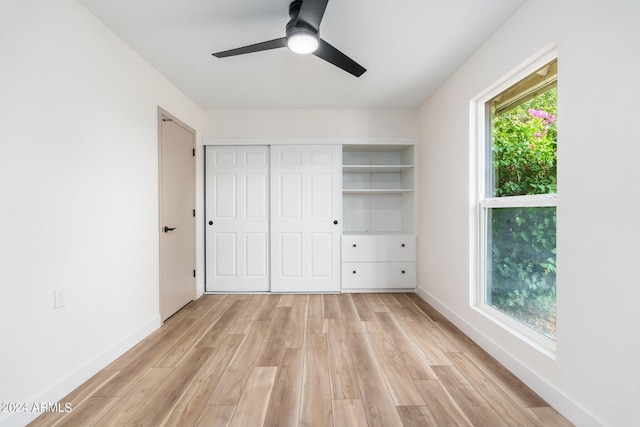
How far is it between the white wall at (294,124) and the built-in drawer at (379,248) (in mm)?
1363

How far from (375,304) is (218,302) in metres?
1.86

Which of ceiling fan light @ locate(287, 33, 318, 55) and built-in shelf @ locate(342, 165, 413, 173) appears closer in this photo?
ceiling fan light @ locate(287, 33, 318, 55)

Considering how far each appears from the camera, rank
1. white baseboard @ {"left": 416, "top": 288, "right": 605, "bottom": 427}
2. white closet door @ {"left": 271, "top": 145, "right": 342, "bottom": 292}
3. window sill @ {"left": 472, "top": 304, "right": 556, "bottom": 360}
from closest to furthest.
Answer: white baseboard @ {"left": 416, "top": 288, "right": 605, "bottom": 427}, window sill @ {"left": 472, "top": 304, "right": 556, "bottom": 360}, white closet door @ {"left": 271, "top": 145, "right": 342, "bottom": 292}

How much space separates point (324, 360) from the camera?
6.84 feet

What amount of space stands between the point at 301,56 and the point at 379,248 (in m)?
2.42

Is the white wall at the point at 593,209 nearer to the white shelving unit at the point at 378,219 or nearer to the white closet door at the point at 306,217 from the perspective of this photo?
the white shelving unit at the point at 378,219

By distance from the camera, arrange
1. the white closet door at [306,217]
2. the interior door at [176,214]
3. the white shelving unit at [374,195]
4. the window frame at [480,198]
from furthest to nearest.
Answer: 1. the white shelving unit at [374,195]
2. the white closet door at [306,217]
3. the interior door at [176,214]
4. the window frame at [480,198]

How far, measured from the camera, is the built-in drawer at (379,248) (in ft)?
12.4

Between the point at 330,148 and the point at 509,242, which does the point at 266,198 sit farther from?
the point at 509,242

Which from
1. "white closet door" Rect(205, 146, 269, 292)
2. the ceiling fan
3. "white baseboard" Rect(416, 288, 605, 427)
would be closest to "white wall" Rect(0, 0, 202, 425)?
the ceiling fan

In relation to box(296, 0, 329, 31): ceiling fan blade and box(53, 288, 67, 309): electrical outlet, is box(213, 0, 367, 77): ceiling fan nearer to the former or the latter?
box(296, 0, 329, 31): ceiling fan blade

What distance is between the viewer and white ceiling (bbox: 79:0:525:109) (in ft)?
6.27

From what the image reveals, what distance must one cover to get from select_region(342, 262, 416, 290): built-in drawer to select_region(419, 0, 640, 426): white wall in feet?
5.83

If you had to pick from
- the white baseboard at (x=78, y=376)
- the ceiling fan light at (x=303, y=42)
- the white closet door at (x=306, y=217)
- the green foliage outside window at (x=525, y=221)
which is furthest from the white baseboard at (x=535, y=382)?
the white baseboard at (x=78, y=376)
